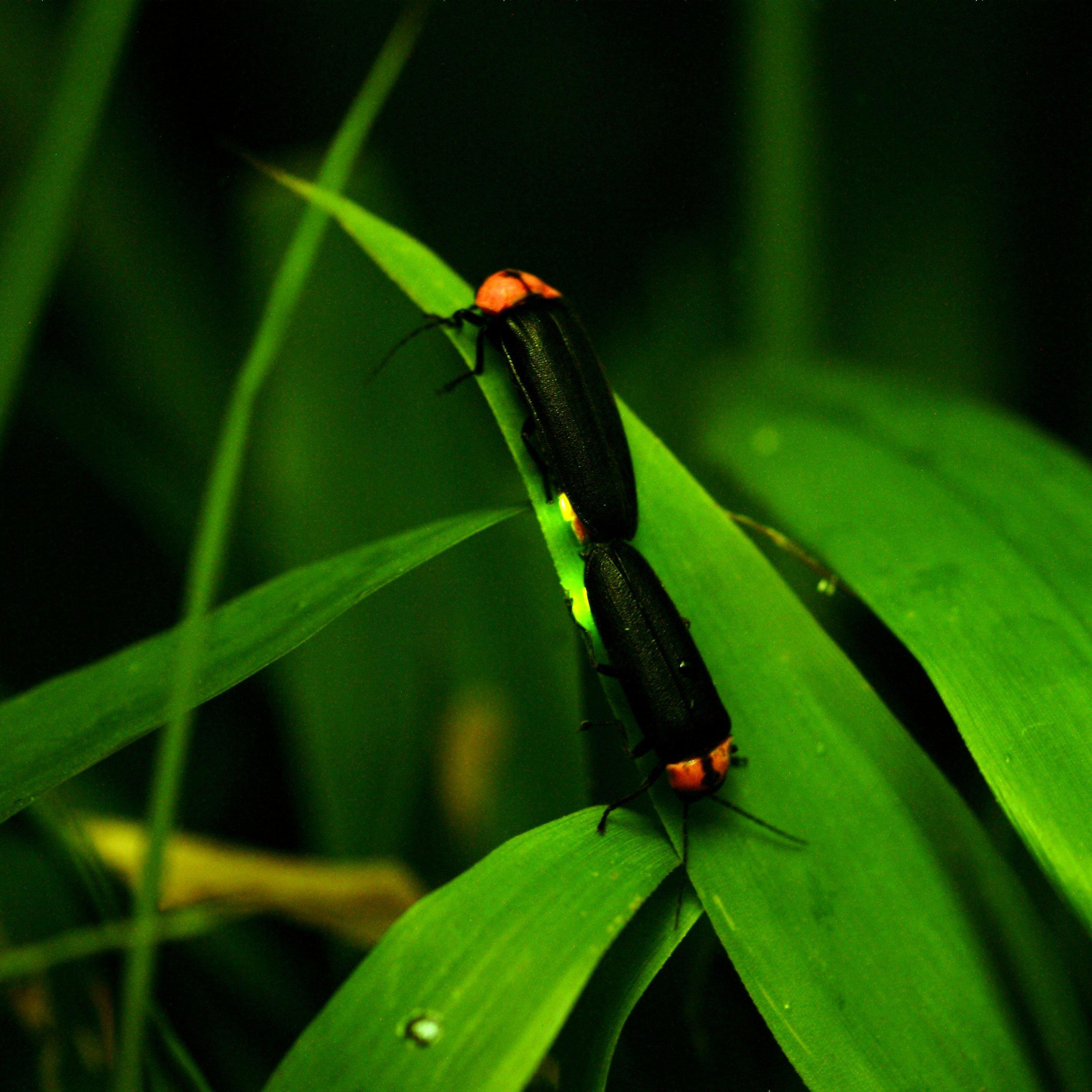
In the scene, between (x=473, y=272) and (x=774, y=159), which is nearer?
(x=774, y=159)

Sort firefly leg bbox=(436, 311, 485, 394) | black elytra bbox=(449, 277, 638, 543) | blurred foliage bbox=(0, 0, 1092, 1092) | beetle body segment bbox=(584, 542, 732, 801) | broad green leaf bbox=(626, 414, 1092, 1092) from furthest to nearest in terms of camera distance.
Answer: blurred foliage bbox=(0, 0, 1092, 1092), firefly leg bbox=(436, 311, 485, 394), black elytra bbox=(449, 277, 638, 543), beetle body segment bbox=(584, 542, 732, 801), broad green leaf bbox=(626, 414, 1092, 1092)

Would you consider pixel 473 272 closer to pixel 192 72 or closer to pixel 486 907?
pixel 192 72

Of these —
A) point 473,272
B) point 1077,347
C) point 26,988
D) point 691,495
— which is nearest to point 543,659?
point 691,495

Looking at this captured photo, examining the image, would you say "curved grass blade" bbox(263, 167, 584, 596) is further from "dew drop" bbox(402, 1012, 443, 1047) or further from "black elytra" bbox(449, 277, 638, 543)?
"dew drop" bbox(402, 1012, 443, 1047)

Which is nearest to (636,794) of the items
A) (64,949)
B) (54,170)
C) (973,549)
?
(973,549)

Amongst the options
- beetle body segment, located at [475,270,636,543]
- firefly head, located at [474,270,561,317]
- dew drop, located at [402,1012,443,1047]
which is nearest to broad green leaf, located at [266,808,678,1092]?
dew drop, located at [402,1012,443,1047]

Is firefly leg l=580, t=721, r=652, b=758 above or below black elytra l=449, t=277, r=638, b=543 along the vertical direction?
below

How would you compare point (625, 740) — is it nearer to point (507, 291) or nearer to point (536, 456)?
point (536, 456)
